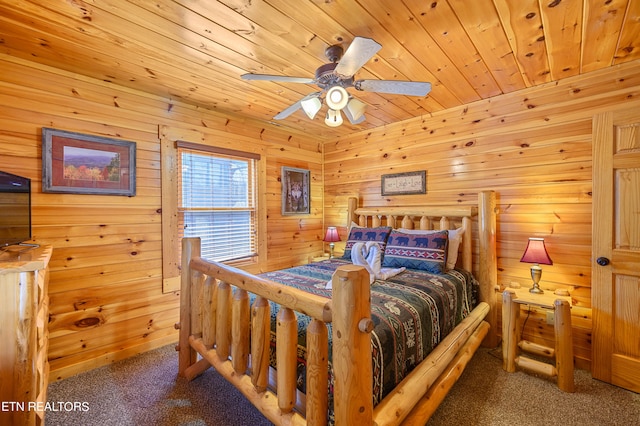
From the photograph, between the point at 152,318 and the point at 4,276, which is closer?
the point at 4,276

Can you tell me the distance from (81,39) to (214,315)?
1960 mm

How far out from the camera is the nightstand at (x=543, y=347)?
1957mm

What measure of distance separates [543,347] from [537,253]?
75 cm

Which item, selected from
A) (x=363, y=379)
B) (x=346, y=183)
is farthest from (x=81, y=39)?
(x=346, y=183)

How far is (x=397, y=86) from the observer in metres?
1.64

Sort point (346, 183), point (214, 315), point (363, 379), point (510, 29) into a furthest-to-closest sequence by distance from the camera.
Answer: point (346, 183), point (214, 315), point (510, 29), point (363, 379)

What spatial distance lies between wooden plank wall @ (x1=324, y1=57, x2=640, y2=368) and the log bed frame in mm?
261

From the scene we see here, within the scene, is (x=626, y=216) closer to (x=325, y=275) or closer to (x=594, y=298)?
(x=594, y=298)

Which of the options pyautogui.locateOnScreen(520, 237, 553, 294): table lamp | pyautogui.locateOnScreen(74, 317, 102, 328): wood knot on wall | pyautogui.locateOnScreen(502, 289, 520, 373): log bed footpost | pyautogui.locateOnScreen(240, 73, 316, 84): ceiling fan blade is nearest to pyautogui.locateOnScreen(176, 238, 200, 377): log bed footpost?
pyautogui.locateOnScreen(74, 317, 102, 328): wood knot on wall

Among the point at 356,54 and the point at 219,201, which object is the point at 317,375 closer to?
the point at 356,54

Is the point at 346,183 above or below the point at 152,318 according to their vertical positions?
above

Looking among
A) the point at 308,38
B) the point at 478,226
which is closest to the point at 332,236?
the point at 478,226

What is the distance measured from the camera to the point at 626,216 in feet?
6.47

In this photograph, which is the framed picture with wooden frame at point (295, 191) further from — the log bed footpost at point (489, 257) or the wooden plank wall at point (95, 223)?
the log bed footpost at point (489, 257)
